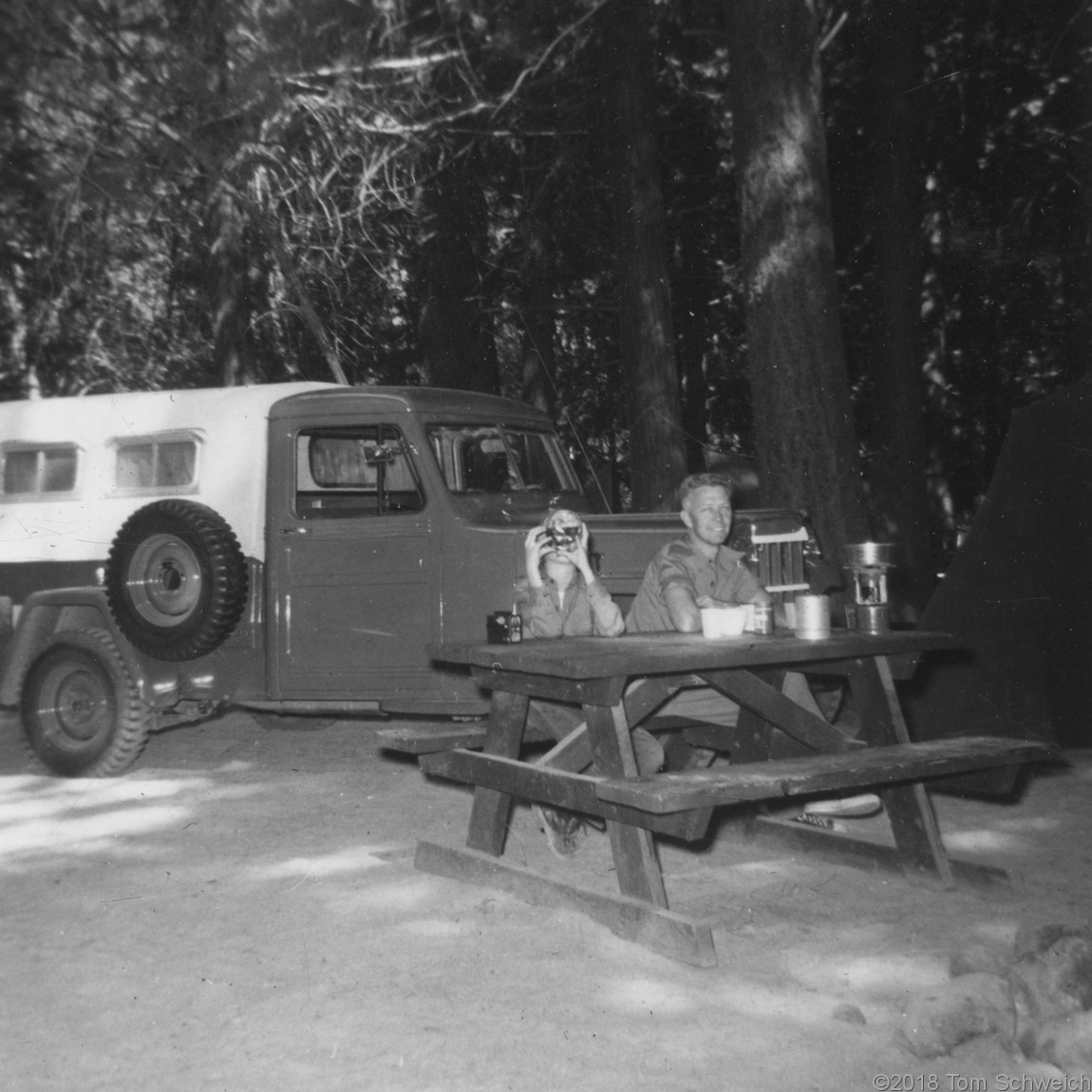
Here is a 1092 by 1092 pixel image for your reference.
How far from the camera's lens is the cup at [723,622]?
189 inches

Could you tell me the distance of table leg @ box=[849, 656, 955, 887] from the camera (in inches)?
187

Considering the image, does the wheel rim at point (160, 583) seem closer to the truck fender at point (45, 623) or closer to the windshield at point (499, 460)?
the truck fender at point (45, 623)

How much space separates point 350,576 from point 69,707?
2.22 metres

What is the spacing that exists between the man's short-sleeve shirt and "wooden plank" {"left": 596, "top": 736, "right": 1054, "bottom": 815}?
95 centimetres

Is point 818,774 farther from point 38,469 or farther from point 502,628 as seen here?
point 38,469

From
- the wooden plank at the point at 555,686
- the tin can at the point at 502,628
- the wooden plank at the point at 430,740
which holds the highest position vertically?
the tin can at the point at 502,628

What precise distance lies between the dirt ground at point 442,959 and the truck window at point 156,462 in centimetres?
197

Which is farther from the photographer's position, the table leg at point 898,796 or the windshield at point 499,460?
the windshield at point 499,460

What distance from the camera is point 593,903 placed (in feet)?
14.4

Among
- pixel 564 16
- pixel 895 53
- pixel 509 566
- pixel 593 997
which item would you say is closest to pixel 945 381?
pixel 895 53

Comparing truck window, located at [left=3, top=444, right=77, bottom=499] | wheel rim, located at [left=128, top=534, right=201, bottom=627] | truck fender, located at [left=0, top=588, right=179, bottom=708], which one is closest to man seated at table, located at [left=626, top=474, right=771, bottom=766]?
wheel rim, located at [left=128, top=534, right=201, bottom=627]

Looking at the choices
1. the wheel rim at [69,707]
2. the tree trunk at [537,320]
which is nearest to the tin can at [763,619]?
Result: the wheel rim at [69,707]

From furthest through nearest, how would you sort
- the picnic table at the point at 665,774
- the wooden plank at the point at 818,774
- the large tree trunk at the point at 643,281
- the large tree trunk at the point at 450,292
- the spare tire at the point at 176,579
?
the large tree trunk at the point at 450,292 → the large tree trunk at the point at 643,281 → the spare tire at the point at 176,579 → the picnic table at the point at 665,774 → the wooden plank at the point at 818,774

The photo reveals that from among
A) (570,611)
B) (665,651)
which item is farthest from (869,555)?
(570,611)
